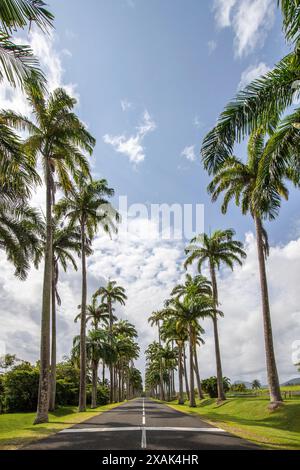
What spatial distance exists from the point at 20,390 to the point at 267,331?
19982 mm

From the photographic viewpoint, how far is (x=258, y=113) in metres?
11.3

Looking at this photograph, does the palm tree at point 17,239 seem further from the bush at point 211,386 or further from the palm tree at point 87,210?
the bush at point 211,386

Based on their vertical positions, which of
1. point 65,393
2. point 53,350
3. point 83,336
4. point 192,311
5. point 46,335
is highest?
point 192,311

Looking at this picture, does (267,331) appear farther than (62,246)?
No

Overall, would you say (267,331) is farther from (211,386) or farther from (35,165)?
(211,386)

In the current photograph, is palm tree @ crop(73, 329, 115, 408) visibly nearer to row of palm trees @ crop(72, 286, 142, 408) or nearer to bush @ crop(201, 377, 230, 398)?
row of palm trees @ crop(72, 286, 142, 408)

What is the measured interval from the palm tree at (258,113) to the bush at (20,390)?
1005 inches

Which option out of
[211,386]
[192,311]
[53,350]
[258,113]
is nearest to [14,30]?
[258,113]

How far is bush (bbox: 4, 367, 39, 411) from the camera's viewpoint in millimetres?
29219

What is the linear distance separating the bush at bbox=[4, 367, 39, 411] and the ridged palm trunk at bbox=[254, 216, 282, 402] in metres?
19.0

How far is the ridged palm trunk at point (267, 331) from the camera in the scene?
20312mm

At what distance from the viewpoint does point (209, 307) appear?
36.6 meters

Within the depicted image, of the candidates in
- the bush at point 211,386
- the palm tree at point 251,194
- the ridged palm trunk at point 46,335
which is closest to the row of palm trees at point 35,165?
the ridged palm trunk at point 46,335
